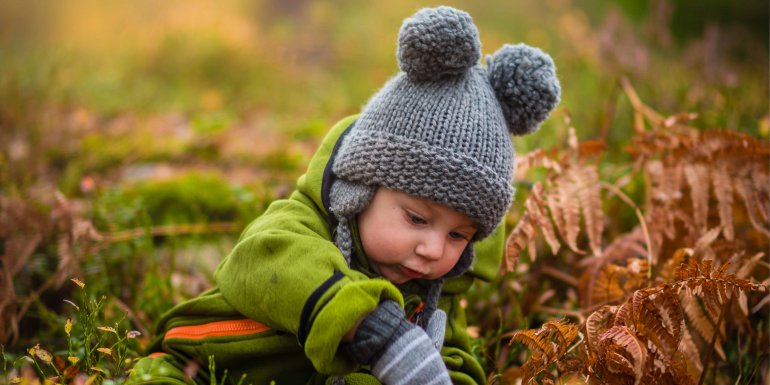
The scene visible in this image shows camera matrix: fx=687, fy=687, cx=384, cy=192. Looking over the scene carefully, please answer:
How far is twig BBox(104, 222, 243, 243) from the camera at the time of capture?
10.8ft

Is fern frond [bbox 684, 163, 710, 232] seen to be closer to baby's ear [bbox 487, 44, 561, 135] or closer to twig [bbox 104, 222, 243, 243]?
baby's ear [bbox 487, 44, 561, 135]

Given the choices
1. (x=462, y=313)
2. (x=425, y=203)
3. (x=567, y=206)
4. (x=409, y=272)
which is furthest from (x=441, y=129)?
(x=567, y=206)

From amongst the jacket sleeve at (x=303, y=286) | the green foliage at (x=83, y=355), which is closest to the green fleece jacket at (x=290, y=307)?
the jacket sleeve at (x=303, y=286)

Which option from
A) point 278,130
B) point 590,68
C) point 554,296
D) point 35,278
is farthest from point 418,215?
point 590,68

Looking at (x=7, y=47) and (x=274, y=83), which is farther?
(x=274, y=83)

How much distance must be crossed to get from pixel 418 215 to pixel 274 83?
5.90 metres

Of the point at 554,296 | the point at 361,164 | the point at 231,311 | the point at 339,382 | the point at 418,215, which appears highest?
the point at 361,164

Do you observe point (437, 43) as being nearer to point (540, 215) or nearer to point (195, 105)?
point (540, 215)

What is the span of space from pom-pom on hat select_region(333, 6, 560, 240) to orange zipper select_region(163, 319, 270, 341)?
0.54m

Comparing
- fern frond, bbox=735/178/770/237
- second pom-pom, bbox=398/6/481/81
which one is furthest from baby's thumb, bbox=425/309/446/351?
fern frond, bbox=735/178/770/237

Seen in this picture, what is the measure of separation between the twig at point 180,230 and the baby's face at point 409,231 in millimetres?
1573

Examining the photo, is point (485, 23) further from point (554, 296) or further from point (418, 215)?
point (418, 215)

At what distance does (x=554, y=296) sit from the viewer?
3.31 m

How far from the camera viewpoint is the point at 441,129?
207 centimetres
